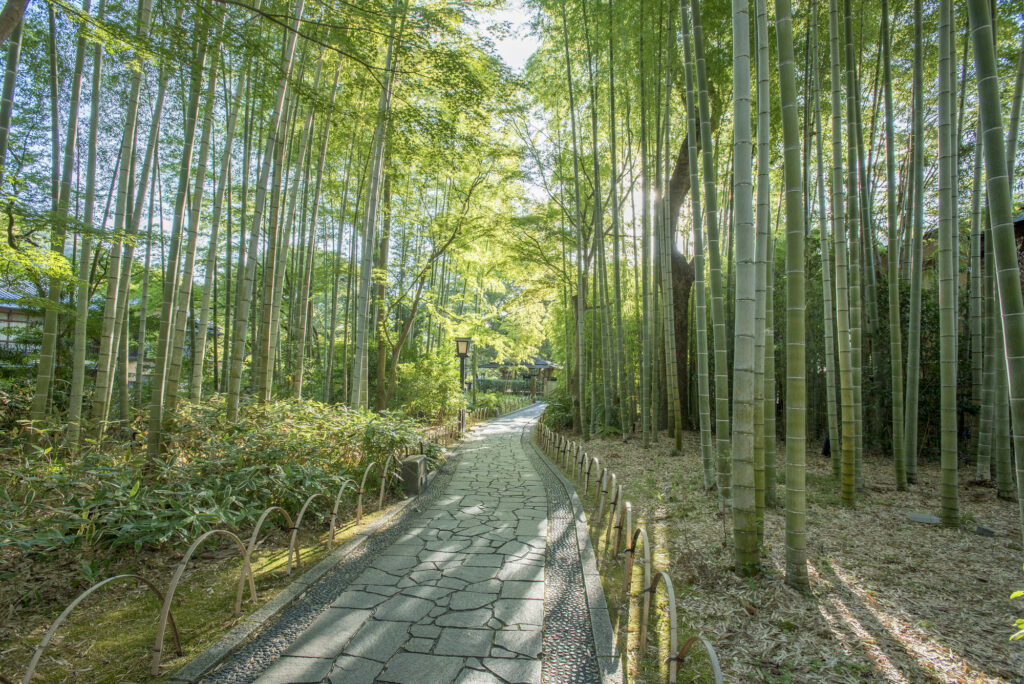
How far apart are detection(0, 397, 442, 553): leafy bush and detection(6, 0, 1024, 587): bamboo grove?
345 millimetres

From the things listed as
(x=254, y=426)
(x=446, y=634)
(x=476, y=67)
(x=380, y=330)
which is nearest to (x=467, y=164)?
(x=476, y=67)

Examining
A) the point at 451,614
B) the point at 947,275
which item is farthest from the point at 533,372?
the point at 451,614

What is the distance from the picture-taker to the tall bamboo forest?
2.62m

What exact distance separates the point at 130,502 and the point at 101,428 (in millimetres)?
2306

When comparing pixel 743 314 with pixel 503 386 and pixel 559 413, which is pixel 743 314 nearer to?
pixel 559 413

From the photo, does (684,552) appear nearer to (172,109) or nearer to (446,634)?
(446,634)

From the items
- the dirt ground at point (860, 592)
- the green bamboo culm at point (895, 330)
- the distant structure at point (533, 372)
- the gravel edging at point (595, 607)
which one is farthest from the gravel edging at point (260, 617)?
the distant structure at point (533, 372)

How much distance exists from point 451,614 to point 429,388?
821cm

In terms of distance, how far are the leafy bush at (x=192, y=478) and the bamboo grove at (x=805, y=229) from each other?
3.34m

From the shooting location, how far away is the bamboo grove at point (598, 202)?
9.59 feet

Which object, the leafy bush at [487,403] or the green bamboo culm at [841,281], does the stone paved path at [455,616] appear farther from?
the leafy bush at [487,403]

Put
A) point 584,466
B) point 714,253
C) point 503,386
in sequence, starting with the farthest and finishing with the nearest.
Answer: point 503,386 → point 584,466 → point 714,253

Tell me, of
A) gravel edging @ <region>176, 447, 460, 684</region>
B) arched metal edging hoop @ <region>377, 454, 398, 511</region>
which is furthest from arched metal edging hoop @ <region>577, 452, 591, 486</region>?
gravel edging @ <region>176, 447, 460, 684</region>

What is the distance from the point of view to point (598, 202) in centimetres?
802
